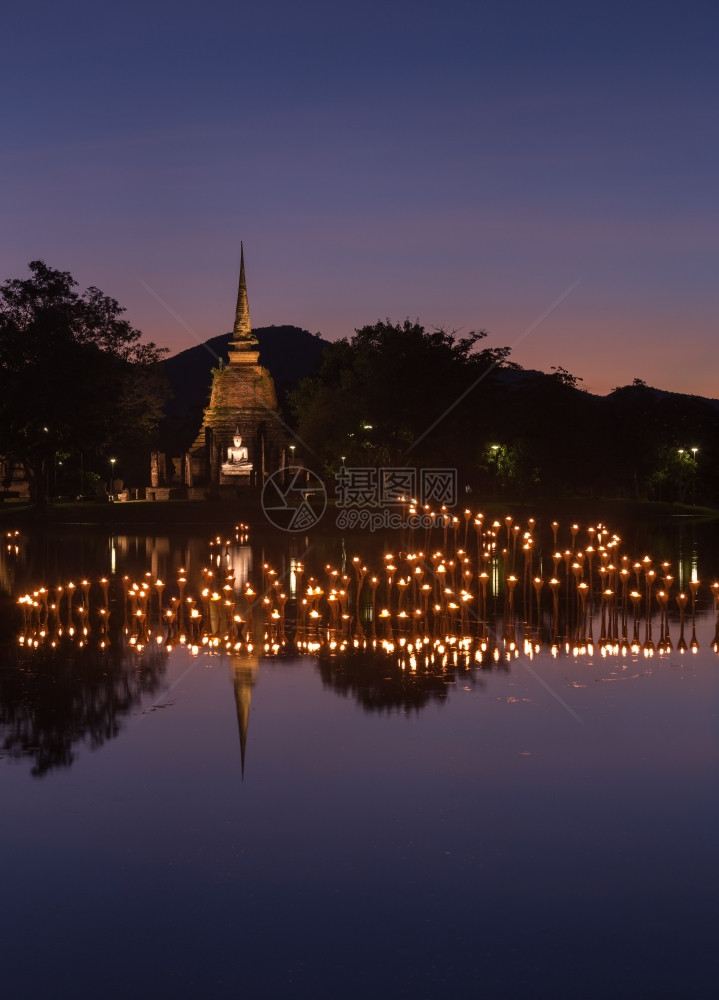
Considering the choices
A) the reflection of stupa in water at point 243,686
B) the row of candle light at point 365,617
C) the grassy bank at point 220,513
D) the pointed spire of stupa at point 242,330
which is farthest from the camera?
the pointed spire of stupa at point 242,330

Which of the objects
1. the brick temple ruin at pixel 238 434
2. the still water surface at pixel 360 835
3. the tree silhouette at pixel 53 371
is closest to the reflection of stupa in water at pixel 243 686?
the still water surface at pixel 360 835

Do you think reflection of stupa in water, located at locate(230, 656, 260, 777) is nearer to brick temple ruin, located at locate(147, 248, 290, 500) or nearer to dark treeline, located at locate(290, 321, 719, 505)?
dark treeline, located at locate(290, 321, 719, 505)

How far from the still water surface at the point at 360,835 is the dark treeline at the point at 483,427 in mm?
55329

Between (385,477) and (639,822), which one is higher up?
(385,477)

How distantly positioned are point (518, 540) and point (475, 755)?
29296mm

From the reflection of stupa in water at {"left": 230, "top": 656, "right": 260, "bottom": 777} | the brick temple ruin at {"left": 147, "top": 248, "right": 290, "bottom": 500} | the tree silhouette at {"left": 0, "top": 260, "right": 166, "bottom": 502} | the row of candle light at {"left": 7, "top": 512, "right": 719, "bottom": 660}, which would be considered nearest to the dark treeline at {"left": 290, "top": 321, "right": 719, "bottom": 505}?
the brick temple ruin at {"left": 147, "top": 248, "right": 290, "bottom": 500}

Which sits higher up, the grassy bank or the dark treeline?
the dark treeline

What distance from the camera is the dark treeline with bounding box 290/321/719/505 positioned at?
67000mm

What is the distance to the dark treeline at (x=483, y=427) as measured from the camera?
67000mm

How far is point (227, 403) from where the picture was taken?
89688 millimetres

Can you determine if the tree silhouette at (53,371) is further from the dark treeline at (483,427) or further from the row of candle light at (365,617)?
the row of candle light at (365,617)

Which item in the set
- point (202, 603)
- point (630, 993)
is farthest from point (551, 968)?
point (202, 603)

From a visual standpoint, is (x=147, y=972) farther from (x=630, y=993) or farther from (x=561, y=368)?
(x=561, y=368)

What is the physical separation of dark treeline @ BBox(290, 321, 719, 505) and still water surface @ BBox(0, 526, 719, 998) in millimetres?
55329
